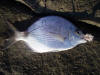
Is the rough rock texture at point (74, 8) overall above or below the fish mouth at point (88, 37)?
above

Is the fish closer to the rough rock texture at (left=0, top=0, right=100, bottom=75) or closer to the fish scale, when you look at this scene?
the fish scale

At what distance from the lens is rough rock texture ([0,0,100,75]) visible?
2938 mm

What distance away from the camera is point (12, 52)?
9.76 feet

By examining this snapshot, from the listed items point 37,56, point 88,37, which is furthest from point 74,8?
A: point 37,56

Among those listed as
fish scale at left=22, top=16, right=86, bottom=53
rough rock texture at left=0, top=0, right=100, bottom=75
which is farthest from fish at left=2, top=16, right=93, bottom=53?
rough rock texture at left=0, top=0, right=100, bottom=75

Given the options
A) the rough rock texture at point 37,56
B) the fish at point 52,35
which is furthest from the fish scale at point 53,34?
the rough rock texture at point 37,56

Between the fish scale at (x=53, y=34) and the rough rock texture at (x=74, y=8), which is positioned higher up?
the rough rock texture at (x=74, y=8)

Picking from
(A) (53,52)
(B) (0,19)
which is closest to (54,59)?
(A) (53,52)

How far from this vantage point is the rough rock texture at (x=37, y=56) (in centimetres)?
294

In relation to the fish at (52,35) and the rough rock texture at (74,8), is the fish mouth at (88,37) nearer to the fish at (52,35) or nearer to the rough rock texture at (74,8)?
the fish at (52,35)

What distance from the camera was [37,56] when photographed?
297 cm

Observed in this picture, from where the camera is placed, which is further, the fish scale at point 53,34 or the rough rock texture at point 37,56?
the rough rock texture at point 37,56

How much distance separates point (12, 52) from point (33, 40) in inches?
11.0

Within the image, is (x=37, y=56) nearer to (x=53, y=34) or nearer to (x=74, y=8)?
(x=53, y=34)
